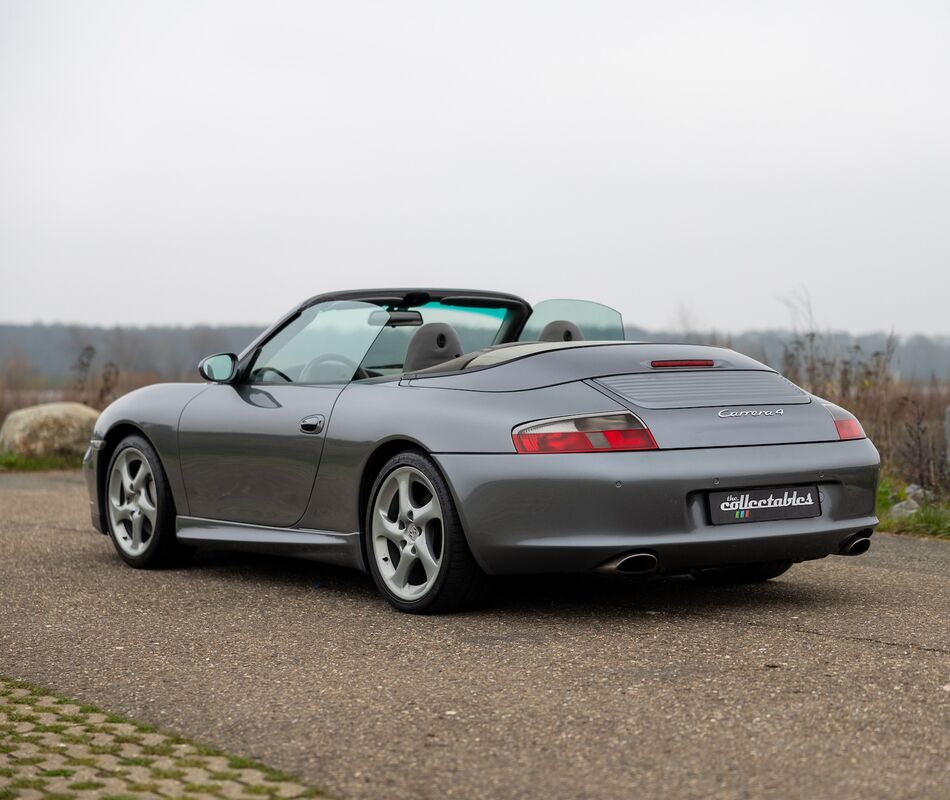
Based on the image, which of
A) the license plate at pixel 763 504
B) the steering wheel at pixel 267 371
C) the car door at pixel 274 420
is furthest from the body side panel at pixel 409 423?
the steering wheel at pixel 267 371

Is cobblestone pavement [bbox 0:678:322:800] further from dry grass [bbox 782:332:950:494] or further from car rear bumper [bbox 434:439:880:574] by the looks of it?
dry grass [bbox 782:332:950:494]

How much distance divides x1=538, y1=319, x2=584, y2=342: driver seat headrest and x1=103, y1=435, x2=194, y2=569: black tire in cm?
214

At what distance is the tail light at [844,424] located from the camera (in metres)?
6.02

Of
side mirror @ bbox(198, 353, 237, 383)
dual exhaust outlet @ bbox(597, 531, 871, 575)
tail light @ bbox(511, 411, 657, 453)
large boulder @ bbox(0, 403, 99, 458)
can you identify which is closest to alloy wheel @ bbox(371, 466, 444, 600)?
tail light @ bbox(511, 411, 657, 453)

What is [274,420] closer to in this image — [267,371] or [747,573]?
[267,371]

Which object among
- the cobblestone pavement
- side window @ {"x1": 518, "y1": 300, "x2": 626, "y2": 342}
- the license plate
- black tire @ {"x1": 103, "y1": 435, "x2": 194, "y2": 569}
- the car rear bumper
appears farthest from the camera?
black tire @ {"x1": 103, "y1": 435, "x2": 194, "y2": 569}

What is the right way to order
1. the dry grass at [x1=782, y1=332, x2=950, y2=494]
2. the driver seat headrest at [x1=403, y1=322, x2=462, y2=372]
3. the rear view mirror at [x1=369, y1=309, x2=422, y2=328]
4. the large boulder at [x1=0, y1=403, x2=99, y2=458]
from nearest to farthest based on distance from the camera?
the driver seat headrest at [x1=403, y1=322, x2=462, y2=372] → the rear view mirror at [x1=369, y1=309, x2=422, y2=328] → the dry grass at [x1=782, y1=332, x2=950, y2=494] → the large boulder at [x1=0, y1=403, x2=99, y2=458]

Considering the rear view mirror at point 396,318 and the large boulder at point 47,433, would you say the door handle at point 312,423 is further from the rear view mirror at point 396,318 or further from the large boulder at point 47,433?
the large boulder at point 47,433

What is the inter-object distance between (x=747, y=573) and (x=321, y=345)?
7.64 ft

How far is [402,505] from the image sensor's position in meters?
6.00

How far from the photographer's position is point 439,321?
6.99 m

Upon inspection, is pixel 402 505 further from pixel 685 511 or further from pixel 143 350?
pixel 143 350

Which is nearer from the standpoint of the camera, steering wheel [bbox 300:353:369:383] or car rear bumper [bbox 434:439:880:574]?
car rear bumper [bbox 434:439:880:574]

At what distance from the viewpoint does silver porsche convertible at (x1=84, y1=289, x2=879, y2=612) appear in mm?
5492
